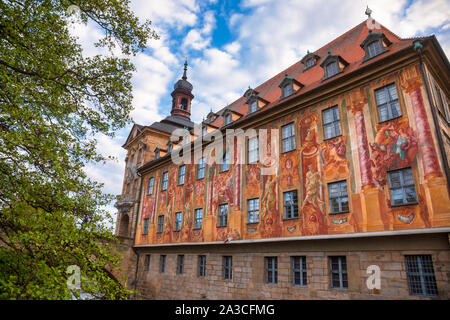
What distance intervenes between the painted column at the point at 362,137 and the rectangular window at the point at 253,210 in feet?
16.2

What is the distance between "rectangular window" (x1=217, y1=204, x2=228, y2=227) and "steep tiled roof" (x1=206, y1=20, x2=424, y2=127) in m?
4.91

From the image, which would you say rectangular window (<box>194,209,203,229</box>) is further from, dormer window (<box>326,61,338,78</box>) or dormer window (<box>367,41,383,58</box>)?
dormer window (<box>367,41,383,58</box>)

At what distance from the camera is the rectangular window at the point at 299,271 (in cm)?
1113

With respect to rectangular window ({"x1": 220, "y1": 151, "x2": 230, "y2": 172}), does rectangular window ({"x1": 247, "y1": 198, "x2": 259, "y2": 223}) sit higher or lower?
lower

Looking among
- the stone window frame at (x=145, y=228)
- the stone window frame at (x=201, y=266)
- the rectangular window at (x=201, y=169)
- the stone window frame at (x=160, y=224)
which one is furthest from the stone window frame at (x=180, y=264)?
the stone window frame at (x=145, y=228)

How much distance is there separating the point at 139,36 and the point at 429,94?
894cm

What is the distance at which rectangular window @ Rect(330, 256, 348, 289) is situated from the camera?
10034 mm

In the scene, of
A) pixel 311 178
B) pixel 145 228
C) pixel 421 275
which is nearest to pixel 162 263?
pixel 145 228

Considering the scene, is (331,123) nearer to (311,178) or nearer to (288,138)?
(288,138)

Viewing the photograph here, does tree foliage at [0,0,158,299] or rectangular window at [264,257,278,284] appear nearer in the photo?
tree foliage at [0,0,158,299]

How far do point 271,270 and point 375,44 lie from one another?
991 centimetres

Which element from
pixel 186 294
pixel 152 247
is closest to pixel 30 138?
pixel 186 294

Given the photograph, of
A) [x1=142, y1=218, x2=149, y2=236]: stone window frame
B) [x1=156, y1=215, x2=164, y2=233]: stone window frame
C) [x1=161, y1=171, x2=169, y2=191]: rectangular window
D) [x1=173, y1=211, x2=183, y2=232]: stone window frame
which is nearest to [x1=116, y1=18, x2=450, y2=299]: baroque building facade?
[x1=173, y1=211, x2=183, y2=232]: stone window frame

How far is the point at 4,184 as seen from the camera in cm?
589
